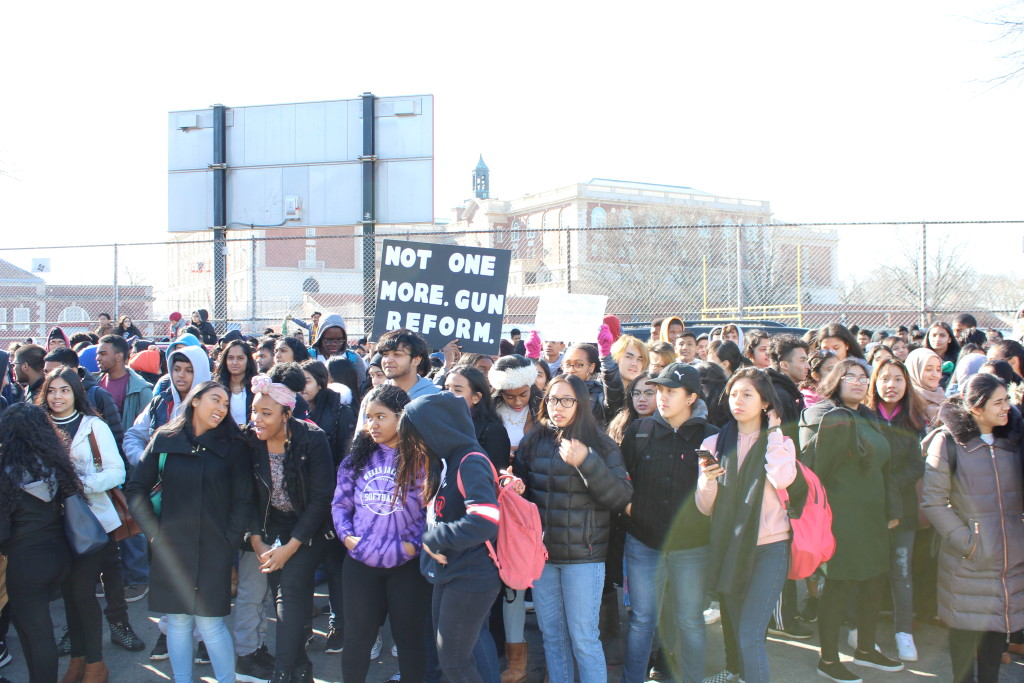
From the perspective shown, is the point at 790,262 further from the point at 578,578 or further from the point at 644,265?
the point at 578,578

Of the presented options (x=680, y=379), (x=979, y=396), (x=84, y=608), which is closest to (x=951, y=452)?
(x=979, y=396)

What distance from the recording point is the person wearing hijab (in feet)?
18.7

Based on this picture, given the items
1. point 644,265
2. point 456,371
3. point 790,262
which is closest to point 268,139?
point 644,265

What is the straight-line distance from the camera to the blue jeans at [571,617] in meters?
4.12

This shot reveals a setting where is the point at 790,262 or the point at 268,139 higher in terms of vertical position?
the point at 268,139

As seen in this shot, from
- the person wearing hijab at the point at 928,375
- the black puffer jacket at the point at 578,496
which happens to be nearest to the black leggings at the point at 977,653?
the person wearing hijab at the point at 928,375

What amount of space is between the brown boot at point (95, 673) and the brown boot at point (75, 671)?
0.05 metres

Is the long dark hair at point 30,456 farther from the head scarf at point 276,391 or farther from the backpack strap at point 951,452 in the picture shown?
the backpack strap at point 951,452

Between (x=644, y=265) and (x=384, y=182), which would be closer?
(x=384, y=182)

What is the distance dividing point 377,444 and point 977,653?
352 cm

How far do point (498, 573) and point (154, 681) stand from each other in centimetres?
248

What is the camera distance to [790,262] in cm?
2541

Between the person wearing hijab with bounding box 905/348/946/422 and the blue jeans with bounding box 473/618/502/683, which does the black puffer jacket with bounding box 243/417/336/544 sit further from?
the person wearing hijab with bounding box 905/348/946/422

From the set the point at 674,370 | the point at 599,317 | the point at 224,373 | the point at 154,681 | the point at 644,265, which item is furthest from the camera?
the point at 644,265
